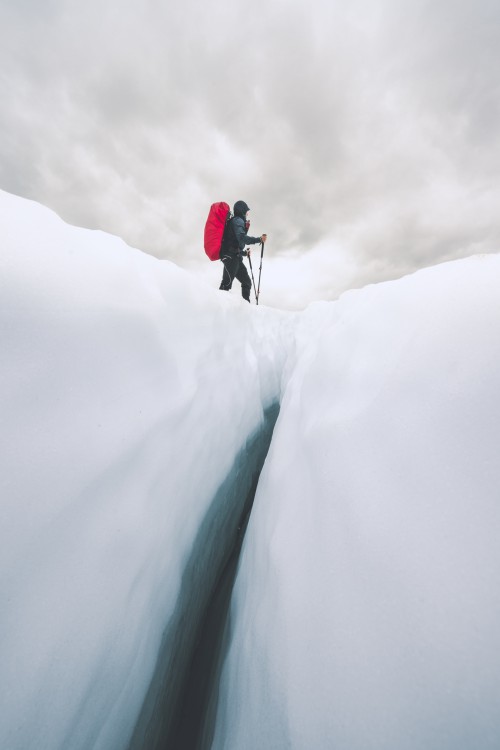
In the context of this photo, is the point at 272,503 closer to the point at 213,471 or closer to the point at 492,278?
the point at 213,471

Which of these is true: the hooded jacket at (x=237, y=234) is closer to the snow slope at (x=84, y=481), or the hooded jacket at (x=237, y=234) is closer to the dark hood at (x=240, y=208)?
the dark hood at (x=240, y=208)

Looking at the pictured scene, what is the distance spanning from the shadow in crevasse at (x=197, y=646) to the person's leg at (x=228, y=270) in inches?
120

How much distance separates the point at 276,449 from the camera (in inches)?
58.4

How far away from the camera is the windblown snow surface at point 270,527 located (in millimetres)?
495

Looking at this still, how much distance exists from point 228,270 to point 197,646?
416 centimetres

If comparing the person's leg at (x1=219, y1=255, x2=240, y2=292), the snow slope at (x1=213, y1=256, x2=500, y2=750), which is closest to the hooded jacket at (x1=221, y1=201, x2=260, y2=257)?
the person's leg at (x1=219, y1=255, x2=240, y2=292)

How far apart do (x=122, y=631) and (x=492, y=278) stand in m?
1.52

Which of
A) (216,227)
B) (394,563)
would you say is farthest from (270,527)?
(216,227)

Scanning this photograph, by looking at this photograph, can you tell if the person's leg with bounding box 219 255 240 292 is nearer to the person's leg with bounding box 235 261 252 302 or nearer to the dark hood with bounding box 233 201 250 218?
the person's leg with bounding box 235 261 252 302

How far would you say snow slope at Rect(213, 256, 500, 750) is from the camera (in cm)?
45

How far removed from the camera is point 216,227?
428 cm

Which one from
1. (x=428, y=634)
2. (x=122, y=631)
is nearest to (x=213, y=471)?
(x=122, y=631)

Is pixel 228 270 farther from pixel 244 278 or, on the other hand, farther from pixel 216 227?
pixel 216 227

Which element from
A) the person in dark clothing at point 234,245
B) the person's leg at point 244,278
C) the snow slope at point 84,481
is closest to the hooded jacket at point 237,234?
the person in dark clothing at point 234,245
